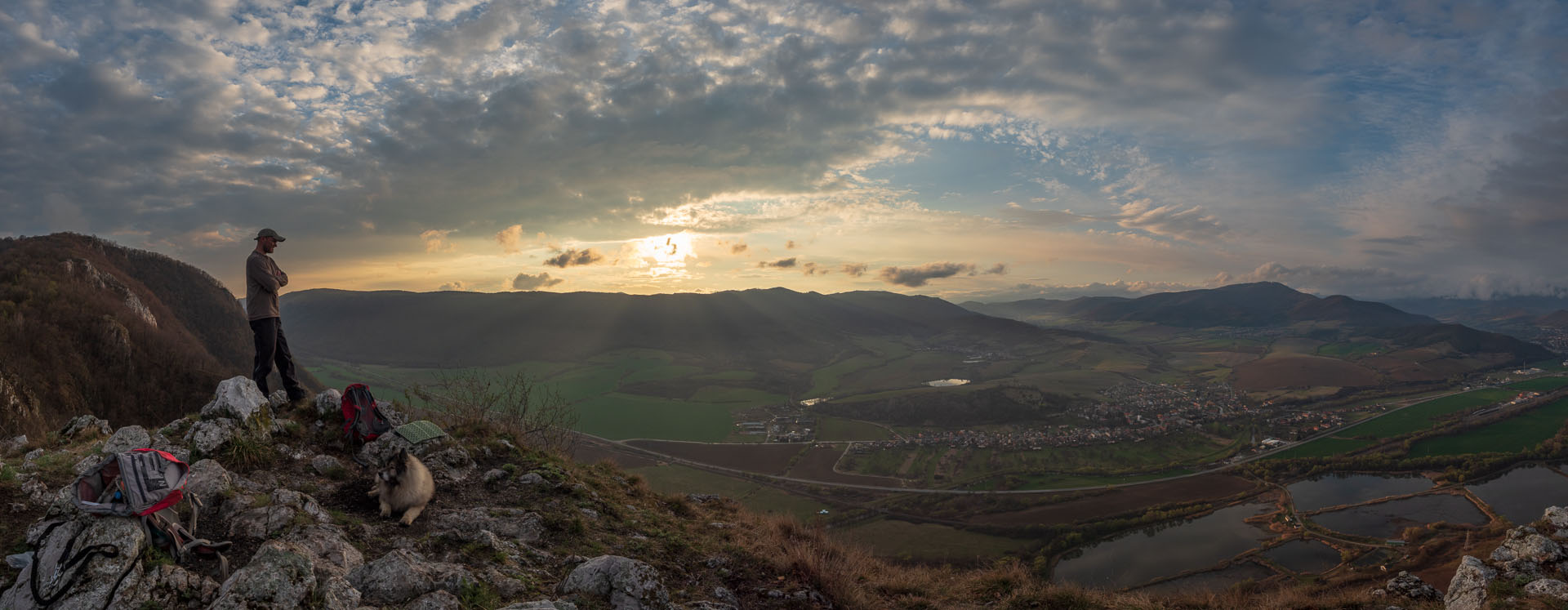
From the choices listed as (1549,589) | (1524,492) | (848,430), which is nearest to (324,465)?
(1549,589)

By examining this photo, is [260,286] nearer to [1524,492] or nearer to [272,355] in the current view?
[272,355]

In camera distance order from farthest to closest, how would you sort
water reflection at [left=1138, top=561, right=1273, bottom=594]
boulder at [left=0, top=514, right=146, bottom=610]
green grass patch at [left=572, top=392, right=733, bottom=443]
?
green grass patch at [left=572, top=392, right=733, bottom=443] → water reflection at [left=1138, top=561, right=1273, bottom=594] → boulder at [left=0, top=514, right=146, bottom=610]

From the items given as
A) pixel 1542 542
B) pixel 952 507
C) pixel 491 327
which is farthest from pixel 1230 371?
pixel 491 327

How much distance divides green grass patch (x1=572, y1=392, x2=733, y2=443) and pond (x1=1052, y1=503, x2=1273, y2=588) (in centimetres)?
4359

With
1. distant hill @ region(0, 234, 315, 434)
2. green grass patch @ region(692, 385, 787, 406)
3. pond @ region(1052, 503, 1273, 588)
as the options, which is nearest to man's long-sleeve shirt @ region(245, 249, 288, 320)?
distant hill @ region(0, 234, 315, 434)

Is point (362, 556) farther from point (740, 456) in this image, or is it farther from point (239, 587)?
point (740, 456)

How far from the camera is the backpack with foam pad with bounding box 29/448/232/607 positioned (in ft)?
13.6

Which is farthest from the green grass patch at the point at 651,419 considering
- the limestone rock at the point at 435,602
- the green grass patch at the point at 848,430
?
the limestone rock at the point at 435,602

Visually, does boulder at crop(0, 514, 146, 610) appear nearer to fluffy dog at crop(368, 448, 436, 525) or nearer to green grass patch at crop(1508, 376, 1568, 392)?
fluffy dog at crop(368, 448, 436, 525)

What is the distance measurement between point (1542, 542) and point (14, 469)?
2269 cm

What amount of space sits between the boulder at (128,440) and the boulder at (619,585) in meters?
6.81

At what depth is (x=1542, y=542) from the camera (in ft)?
30.9

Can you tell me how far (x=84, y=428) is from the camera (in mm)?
9234

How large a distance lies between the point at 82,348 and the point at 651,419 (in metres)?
58.0
